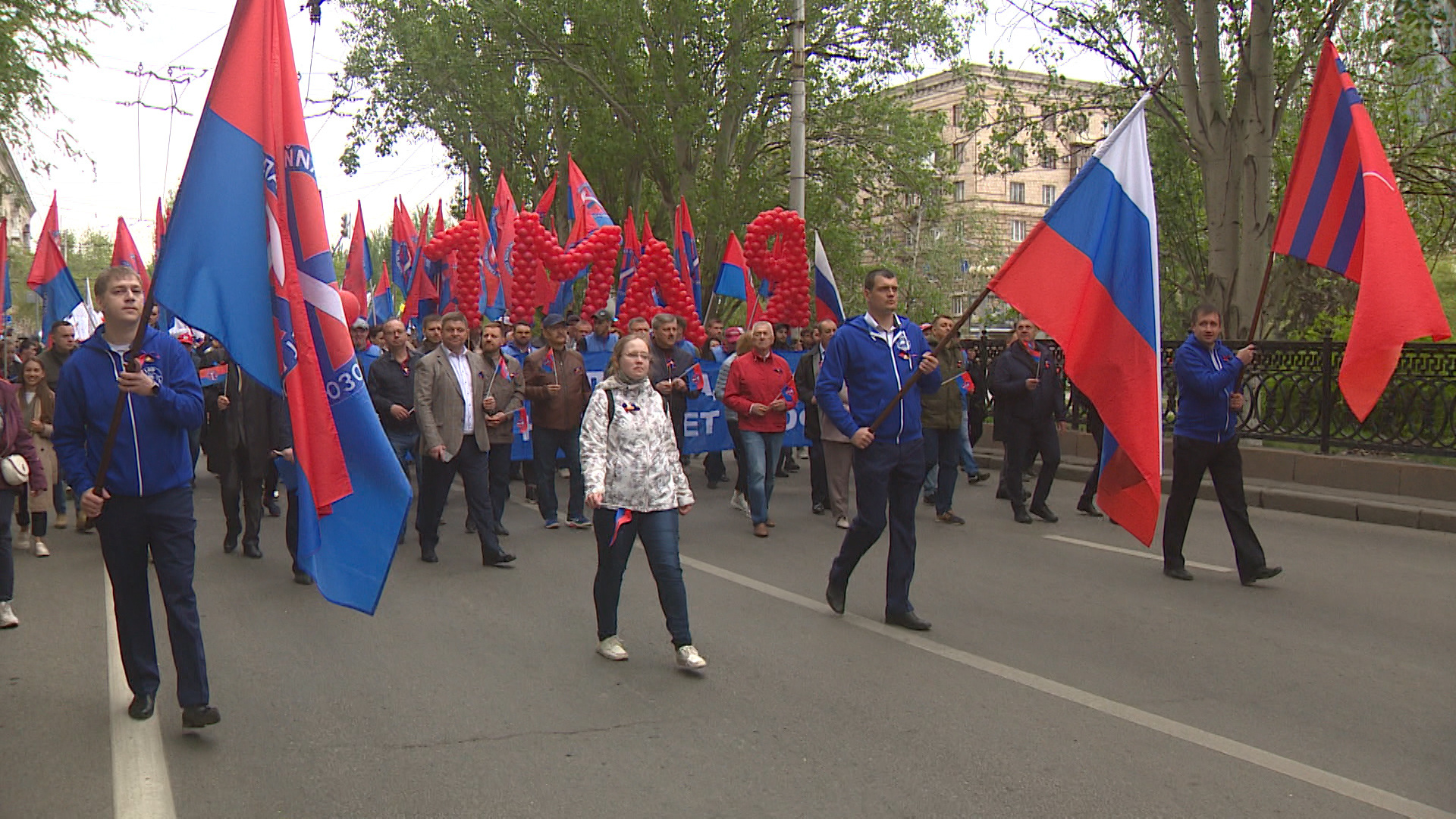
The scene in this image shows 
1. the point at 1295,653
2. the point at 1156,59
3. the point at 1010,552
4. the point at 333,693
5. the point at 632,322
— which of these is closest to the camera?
the point at 333,693

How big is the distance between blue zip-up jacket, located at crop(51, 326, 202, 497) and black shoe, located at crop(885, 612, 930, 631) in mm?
3562

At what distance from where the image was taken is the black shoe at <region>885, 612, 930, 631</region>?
21.3ft

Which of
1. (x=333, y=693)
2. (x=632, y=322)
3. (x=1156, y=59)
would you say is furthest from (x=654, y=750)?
(x=1156, y=59)

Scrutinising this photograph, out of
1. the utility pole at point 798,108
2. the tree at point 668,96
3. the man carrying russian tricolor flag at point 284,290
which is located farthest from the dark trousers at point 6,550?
the tree at point 668,96

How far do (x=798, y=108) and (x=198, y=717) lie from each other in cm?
1520

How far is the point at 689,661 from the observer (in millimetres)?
5684

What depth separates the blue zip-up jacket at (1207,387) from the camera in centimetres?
746

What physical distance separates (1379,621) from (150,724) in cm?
603

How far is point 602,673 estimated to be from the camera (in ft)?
18.7

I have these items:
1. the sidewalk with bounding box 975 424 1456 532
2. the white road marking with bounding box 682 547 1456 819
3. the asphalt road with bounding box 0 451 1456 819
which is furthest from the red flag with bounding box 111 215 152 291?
the sidewalk with bounding box 975 424 1456 532

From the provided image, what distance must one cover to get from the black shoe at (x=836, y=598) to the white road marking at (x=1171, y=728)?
0.06m

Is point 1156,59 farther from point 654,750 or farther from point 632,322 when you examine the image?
point 654,750

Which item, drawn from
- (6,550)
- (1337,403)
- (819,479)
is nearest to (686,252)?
(819,479)

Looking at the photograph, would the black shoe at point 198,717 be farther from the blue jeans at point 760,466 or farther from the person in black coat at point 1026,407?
the person in black coat at point 1026,407
